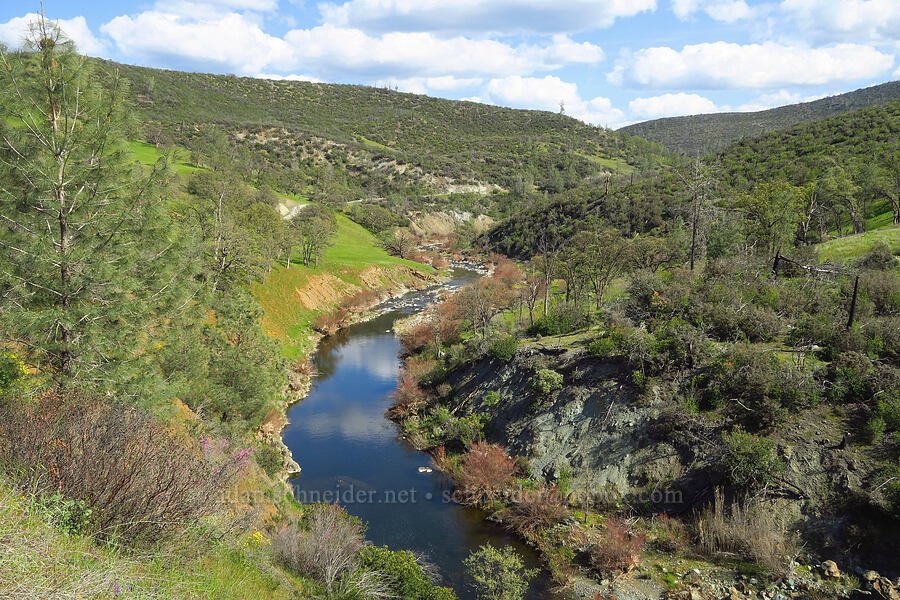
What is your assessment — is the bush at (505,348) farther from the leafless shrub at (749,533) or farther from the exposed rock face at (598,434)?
the leafless shrub at (749,533)

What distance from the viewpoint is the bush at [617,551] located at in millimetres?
21141

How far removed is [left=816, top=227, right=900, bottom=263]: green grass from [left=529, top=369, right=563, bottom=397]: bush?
22.8m

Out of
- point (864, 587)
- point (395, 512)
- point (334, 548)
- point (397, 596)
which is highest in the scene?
point (334, 548)

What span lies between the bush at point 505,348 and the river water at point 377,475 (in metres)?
9.18

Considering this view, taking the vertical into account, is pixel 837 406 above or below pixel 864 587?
above

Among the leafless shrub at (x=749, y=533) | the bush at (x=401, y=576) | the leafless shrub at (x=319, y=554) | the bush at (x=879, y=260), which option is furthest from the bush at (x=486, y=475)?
the bush at (x=879, y=260)

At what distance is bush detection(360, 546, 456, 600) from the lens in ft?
51.1

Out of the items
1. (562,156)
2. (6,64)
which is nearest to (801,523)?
(6,64)

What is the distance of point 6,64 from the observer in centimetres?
1295

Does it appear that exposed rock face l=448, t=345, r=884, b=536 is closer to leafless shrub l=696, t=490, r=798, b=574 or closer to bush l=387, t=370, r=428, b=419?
leafless shrub l=696, t=490, r=798, b=574

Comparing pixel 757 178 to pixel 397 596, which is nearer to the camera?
pixel 397 596

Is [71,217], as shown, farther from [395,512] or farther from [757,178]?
[757,178]

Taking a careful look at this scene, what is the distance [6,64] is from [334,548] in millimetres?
16839

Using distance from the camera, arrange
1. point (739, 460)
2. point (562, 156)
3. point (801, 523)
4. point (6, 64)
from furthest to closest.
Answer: point (562, 156)
point (739, 460)
point (801, 523)
point (6, 64)
